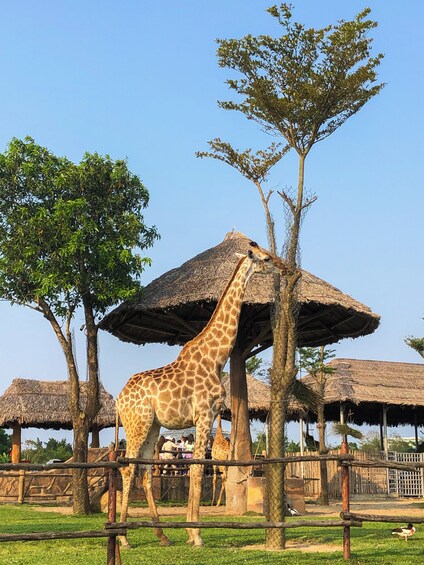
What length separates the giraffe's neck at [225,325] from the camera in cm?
1186

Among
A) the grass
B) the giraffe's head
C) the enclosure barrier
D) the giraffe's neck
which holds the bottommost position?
the grass

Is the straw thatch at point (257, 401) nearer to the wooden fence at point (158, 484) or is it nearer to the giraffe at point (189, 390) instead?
the wooden fence at point (158, 484)

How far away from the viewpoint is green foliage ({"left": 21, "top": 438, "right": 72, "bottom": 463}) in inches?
1523

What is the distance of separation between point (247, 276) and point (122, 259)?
567 centimetres

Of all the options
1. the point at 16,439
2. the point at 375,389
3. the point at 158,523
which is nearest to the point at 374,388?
the point at 375,389

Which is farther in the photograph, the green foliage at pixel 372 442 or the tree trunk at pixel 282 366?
the green foliage at pixel 372 442

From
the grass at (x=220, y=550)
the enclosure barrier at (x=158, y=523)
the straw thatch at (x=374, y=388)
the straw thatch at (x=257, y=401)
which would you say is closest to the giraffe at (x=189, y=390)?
the grass at (x=220, y=550)

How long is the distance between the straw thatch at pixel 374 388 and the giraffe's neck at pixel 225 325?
16.5 metres

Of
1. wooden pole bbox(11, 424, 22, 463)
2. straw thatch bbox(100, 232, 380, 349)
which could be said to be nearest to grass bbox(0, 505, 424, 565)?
straw thatch bbox(100, 232, 380, 349)

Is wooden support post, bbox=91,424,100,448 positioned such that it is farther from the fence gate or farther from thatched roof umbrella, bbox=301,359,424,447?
the fence gate

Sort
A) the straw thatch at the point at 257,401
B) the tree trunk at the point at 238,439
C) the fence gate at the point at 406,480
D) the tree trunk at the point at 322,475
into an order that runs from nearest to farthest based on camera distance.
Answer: the tree trunk at the point at 238,439 < the tree trunk at the point at 322,475 < the fence gate at the point at 406,480 < the straw thatch at the point at 257,401

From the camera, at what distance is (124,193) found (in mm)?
18422

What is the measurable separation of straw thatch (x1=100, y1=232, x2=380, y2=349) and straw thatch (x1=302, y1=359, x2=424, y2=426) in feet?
27.6

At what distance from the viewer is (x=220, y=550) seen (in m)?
10.1
